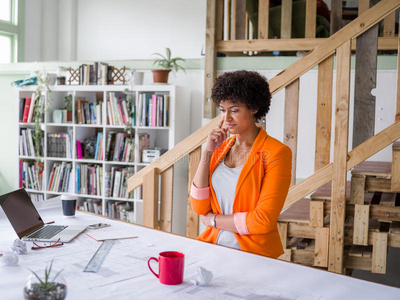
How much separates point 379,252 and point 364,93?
929 mm

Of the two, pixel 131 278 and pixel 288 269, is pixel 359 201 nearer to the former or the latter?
pixel 288 269

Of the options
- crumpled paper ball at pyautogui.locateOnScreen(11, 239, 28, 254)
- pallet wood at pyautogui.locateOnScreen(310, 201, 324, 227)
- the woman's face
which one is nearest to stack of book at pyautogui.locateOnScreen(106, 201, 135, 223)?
pallet wood at pyautogui.locateOnScreen(310, 201, 324, 227)

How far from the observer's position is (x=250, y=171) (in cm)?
196

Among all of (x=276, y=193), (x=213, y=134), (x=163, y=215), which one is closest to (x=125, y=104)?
(x=163, y=215)

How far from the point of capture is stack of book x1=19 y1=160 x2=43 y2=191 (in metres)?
5.36

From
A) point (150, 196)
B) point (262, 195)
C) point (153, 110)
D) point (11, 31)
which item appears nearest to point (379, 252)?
point (262, 195)

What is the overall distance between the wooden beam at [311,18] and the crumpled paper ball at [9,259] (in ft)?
10.4

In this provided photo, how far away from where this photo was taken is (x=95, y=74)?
5047 mm

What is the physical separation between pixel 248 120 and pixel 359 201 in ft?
3.36

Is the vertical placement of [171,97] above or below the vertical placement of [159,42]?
below

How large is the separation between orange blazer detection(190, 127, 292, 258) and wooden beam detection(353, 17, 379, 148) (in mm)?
957

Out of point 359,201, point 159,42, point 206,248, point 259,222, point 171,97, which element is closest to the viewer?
point 206,248

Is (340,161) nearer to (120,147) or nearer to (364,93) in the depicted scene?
(364,93)

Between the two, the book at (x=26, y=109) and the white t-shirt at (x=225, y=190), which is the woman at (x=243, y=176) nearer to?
the white t-shirt at (x=225, y=190)
